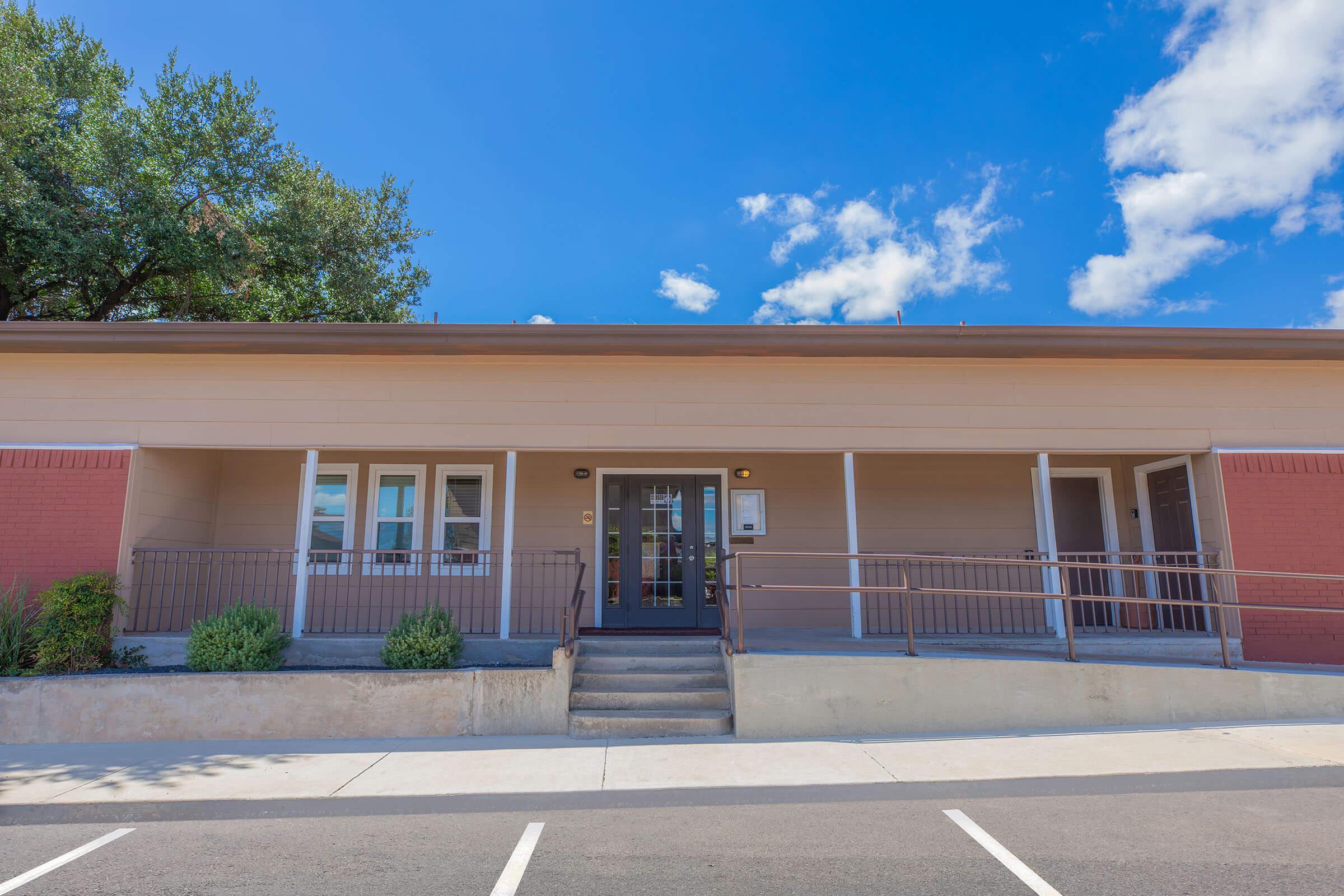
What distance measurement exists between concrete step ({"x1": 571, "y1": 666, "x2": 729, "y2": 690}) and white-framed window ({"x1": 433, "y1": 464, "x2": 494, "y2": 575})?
2.77 m

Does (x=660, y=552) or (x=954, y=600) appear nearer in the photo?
(x=954, y=600)

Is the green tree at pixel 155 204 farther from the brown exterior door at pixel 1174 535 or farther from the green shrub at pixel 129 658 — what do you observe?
the brown exterior door at pixel 1174 535

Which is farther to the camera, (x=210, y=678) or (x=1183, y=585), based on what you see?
(x=1183, y=585)

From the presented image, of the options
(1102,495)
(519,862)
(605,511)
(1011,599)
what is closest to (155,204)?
(605,511)

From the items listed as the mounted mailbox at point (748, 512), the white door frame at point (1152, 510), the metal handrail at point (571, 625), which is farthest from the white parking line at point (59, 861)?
the white door frame at point (1152, 510)

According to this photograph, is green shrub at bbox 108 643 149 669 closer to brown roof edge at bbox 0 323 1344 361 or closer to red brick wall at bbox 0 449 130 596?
red brick wall at bbox 0 449 130 596

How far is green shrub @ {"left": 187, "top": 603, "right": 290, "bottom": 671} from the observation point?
7074 millimetres

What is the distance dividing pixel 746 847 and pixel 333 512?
7.56m

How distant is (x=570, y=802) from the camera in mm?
4855

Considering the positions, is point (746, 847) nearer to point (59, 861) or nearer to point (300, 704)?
point (59, 861)

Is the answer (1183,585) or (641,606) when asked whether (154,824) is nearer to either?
(641,606)

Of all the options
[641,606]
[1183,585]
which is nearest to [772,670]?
[641,606]

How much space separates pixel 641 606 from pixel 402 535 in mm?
3211

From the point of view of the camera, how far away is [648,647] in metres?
7.86
